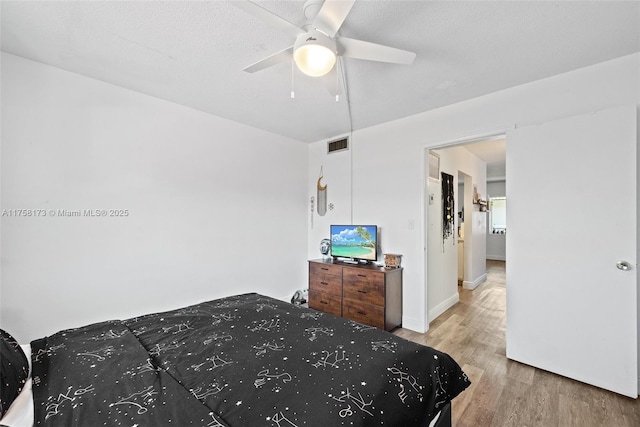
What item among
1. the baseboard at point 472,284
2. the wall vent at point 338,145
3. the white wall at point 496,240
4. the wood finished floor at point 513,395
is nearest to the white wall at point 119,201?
the wall vent at point 338,145

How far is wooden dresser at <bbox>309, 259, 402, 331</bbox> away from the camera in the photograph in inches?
125

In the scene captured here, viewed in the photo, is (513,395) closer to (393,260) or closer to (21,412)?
(393,260)

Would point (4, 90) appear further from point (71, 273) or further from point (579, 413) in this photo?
point (579, 413)

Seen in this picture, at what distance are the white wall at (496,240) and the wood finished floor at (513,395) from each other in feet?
19.6

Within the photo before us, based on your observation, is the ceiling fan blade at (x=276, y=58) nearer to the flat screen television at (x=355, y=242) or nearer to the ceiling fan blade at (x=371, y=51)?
the ceiling fan blade at (x=371, y=51)

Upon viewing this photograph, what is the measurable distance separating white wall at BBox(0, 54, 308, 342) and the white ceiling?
12.9 inches

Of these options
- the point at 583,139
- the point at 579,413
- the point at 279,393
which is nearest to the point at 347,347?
the point at 279,393

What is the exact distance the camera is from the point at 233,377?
117 centimetres

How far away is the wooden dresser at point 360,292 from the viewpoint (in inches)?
125

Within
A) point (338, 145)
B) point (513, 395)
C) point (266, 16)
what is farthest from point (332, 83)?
point (513, 395)

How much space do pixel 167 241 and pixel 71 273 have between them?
2.68ft

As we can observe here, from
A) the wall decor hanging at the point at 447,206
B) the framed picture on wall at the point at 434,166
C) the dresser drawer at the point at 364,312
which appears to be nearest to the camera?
the dresser drawer at the point at 364,312

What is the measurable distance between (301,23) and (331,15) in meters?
0.49

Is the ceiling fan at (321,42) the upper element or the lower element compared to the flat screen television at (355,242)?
upper
